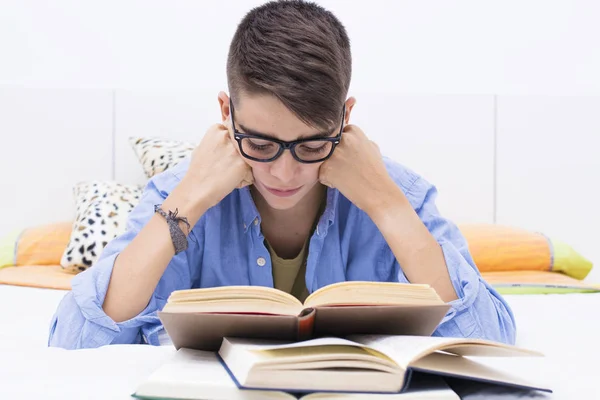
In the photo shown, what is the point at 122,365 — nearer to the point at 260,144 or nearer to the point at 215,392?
the point at 215,392

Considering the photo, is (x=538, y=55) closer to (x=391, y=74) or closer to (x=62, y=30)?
(x=391, y=74)

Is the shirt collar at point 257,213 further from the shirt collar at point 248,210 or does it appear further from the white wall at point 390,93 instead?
the white wall at point 390,93

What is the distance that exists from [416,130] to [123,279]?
1.92 m

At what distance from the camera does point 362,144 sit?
1228 mm

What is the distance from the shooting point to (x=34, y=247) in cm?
230

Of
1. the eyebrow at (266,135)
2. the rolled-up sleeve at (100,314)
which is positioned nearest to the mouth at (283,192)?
the eyebrow at (266,135)

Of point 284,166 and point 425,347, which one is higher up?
point 284,166

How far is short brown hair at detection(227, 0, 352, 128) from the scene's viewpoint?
3.41 feet

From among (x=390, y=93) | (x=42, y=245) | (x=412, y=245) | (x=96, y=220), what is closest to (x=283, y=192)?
(x=412, y=245)

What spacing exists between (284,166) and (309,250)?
0.24 metres

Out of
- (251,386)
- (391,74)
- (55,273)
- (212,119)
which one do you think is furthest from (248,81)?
(391,74)

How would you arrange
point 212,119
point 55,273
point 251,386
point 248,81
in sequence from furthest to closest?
point 212,119, point 55,273, point 248,81, point 251,386

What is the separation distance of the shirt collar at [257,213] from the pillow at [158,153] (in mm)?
1099

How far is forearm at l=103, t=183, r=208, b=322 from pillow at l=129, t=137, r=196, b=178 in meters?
1.24
